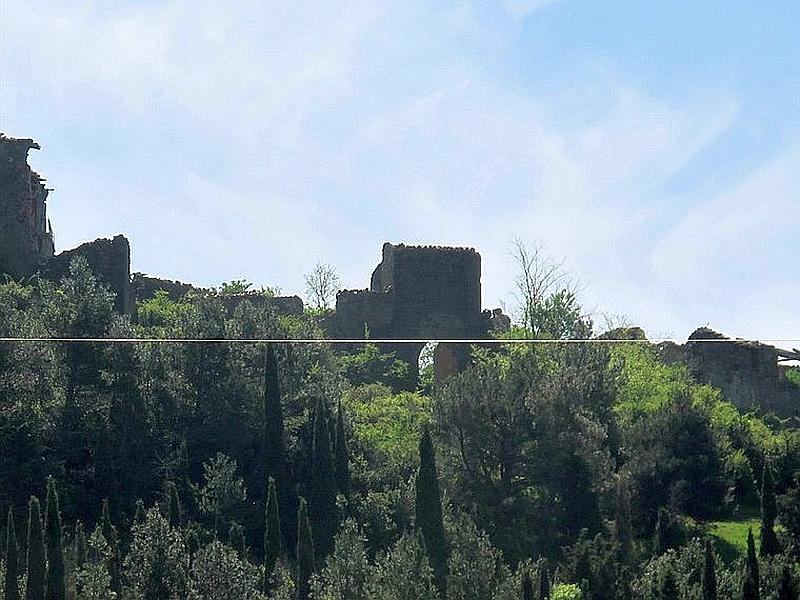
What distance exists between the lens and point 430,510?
3119 centimetres

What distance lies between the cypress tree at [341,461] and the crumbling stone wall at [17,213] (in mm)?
15391

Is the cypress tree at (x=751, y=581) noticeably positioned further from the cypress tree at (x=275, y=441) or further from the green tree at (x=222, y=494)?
the green tree at (x=222, y=494)

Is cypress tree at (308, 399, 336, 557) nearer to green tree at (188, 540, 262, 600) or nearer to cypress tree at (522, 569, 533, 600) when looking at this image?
green tree at (188, 540, 262, 600)

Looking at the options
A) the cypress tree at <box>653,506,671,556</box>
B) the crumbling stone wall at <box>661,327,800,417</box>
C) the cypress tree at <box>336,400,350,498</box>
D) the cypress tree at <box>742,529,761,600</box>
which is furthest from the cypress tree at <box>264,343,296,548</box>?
the crumbling stone wall at <box>661,327,800,417</box>

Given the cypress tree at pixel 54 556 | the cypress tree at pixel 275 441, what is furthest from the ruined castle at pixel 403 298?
the cypress tree at pixel 54 556

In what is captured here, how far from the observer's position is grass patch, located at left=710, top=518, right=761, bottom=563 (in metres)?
32.8

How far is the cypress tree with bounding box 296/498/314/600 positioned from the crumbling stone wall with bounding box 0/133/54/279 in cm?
2028

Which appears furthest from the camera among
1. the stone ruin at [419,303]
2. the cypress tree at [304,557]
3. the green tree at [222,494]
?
the stone ruin at [419,303]

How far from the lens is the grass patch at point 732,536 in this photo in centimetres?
3275

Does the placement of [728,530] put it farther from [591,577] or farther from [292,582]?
[292,582]

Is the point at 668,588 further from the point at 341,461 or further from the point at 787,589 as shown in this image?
the point at 341,461

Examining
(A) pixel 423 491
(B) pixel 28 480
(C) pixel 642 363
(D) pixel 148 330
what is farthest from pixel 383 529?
(C) pixel 642 363

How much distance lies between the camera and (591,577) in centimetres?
2905

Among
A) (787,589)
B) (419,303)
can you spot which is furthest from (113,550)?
(419,303)
